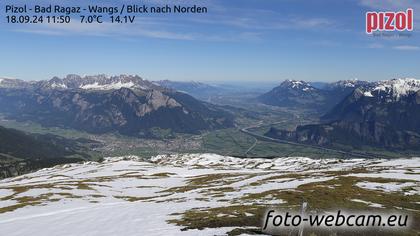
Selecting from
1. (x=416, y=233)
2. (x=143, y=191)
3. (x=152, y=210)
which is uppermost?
(x=416, y=233)

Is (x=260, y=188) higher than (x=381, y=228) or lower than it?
lower

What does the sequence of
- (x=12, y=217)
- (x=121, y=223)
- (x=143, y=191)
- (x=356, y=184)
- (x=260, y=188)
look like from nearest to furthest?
(x=121, y=223)
(x=12, y=217)
(x=356, y=184)
(x=260, y=188)
(x=143, y=191)

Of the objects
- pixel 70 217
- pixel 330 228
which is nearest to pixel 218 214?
pixel 330 228

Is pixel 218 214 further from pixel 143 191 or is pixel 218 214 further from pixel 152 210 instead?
pixel 143 191

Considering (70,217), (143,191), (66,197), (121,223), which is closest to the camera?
(121,223)

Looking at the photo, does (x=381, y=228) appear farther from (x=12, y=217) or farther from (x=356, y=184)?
(x=12, y=217)

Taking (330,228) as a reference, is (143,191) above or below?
below

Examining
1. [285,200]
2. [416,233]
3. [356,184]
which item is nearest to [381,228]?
[416,233]

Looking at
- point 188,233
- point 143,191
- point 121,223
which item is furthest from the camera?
point 143,191

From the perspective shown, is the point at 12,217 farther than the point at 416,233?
Yes
